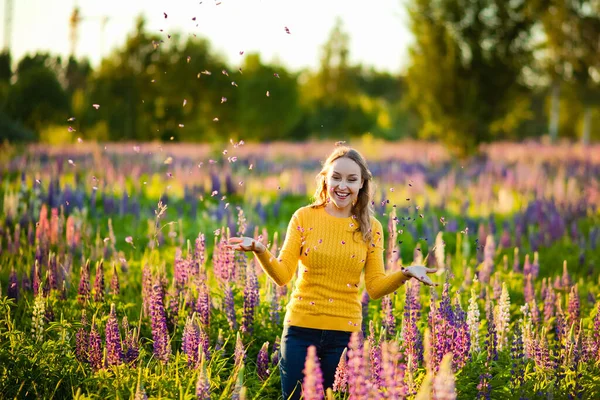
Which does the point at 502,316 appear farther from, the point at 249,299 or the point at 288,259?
the point at 249,299

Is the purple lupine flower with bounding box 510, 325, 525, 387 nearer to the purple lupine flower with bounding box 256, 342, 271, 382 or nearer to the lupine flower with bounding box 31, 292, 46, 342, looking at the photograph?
the purple lupine flower with bounding box 256, 342, 271, 382

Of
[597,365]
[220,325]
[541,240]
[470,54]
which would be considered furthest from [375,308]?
[470,54]

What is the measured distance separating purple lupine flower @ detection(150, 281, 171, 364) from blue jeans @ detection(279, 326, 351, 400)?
599 millimetres

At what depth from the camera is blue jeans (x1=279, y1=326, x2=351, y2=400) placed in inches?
125

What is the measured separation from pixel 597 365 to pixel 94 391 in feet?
8.83

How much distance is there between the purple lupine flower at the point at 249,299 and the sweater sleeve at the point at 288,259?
1.33 feet

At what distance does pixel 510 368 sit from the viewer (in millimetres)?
3387

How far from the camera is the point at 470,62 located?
48.9 feet

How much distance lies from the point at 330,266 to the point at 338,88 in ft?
174

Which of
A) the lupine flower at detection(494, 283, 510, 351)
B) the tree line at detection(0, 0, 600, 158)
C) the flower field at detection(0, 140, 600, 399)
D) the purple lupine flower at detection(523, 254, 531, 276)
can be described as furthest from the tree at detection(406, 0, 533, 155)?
the lupine flower at detection(494, 283, 510, 351)

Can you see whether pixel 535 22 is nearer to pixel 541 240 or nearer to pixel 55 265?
pixel 541 240

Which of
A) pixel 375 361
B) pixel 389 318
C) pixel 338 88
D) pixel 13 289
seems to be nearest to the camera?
pixel 375 361

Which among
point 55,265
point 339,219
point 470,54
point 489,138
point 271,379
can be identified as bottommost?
point 271,379

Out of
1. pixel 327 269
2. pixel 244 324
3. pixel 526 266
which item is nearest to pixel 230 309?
pixel 244 324
